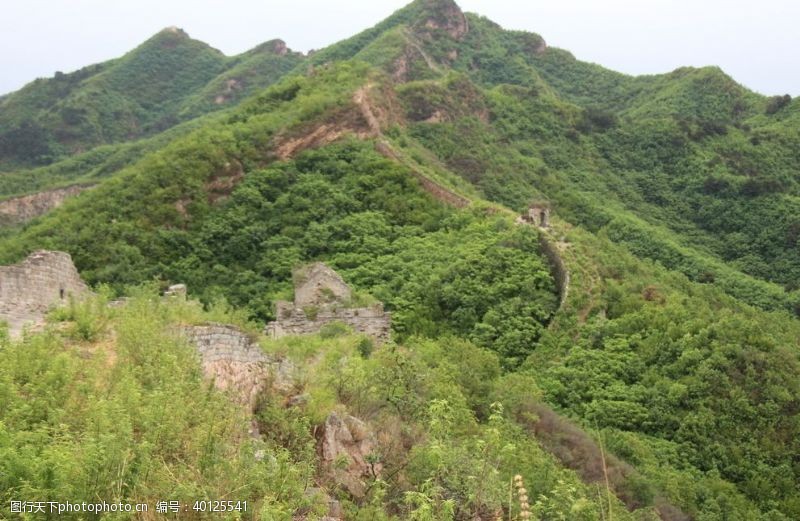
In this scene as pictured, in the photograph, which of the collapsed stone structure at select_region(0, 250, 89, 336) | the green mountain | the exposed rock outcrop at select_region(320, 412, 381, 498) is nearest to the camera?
the green mountain

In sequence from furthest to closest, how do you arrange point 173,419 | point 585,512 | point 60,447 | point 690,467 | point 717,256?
point 717,256 → point 690,467 → point 585,512 → point 173,419 → point 60,447

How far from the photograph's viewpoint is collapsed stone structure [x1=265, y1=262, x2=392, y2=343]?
16469mm

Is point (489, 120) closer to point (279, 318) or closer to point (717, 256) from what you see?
point (717, 256)

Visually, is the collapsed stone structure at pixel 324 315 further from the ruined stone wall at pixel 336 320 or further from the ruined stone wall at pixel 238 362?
A: the ruined stone wall at pixel 238 362

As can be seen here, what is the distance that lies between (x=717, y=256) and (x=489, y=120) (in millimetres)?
14680

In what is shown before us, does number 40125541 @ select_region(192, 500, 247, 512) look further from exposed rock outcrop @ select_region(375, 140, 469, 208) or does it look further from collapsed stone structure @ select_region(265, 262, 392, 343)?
exposed rock outcrop @ select_region(375, 140, 469, 208)

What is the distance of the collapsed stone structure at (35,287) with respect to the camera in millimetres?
10531

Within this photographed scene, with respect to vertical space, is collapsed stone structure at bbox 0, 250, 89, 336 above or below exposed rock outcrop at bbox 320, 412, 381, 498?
above

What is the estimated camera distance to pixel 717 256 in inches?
1483

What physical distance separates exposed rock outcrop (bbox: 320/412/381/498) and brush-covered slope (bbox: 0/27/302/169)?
7056 centimetres

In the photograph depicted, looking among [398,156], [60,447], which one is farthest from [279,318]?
[398,156]

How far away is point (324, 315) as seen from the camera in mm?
16875

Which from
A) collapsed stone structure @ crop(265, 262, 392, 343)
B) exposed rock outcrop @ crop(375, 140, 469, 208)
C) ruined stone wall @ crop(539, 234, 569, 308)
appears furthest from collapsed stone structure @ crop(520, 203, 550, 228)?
collapsed stone structure @ crop(265, 262, 392, 343)

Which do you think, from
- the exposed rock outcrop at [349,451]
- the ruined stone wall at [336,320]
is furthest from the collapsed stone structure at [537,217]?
the exposed rock outcrop at [349,451]
